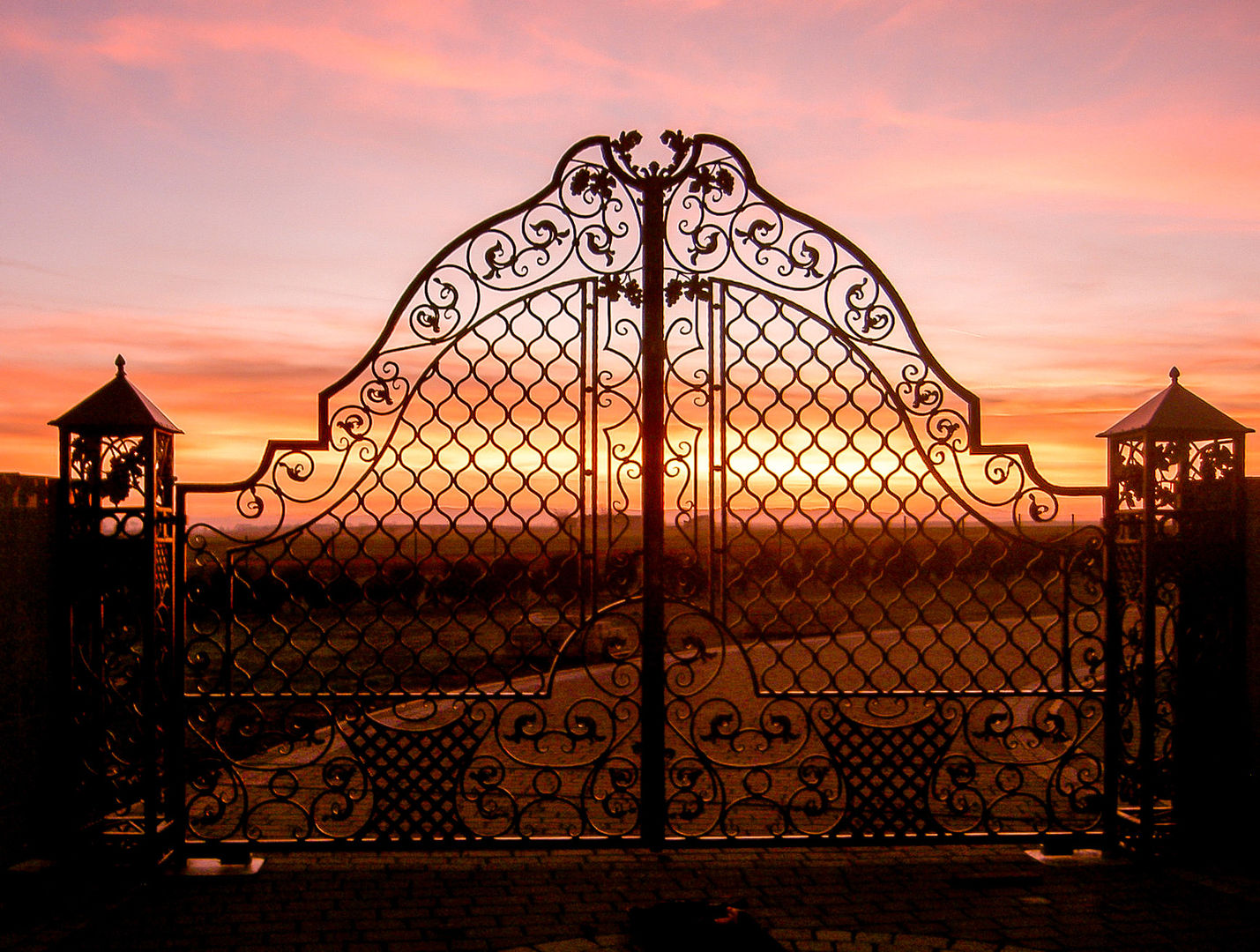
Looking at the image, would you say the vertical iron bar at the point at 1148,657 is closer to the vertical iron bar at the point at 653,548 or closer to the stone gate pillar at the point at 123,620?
the vertical iron bar at the point at 653,548

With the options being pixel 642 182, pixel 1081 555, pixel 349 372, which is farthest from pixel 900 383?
pixel 349 372

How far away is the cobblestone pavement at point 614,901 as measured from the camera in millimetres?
4797

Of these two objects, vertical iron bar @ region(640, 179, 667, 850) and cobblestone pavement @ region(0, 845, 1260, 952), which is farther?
vertical iron bar @ region(640, 179, 667, 850)

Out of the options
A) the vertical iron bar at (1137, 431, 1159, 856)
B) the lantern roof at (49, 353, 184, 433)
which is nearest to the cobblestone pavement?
the vertical iron bar at (1137, 431, 1159, 856)

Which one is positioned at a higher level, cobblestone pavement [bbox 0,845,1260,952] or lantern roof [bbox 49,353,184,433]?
lantern roof [bbox 49,353,184,433]

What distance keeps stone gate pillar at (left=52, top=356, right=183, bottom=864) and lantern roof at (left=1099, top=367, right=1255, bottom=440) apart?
5042 mm

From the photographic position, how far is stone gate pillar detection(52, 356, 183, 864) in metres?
5.56

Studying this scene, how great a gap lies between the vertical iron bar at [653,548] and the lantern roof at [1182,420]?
8.17 feet

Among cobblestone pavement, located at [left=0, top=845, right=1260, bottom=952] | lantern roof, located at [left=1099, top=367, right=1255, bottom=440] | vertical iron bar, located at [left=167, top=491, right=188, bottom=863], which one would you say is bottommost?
cobblestone pavement, located at [left=0, top=845, right=1260, bottom=952]

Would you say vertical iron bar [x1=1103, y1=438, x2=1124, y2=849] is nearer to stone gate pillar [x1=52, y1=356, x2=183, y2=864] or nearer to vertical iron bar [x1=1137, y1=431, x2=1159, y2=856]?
vertical iron bar [x1=1137, y1=431, x2=1159, y2=856]

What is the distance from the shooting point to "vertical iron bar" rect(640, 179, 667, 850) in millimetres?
5828

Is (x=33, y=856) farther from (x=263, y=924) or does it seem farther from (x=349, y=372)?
(x=349, y=372)

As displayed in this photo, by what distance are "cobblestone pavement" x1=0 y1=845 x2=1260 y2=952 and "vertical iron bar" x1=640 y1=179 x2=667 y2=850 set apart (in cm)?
35

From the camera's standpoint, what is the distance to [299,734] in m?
5.79
